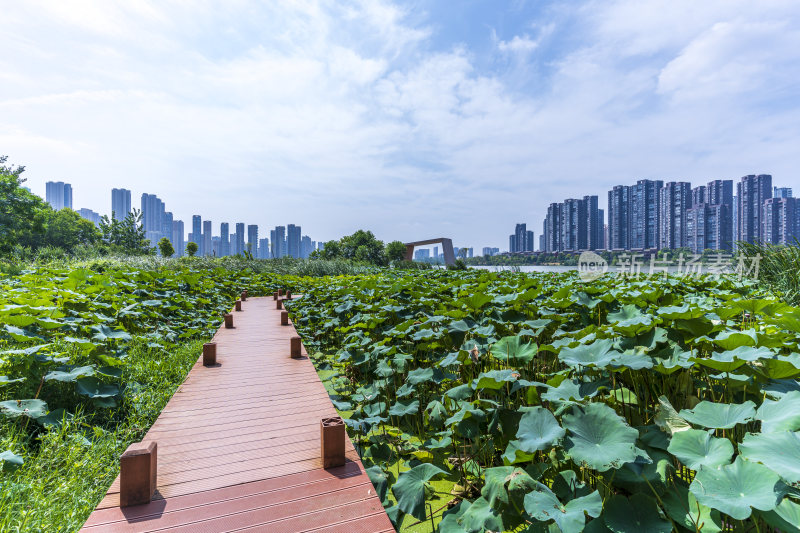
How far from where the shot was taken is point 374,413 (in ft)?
7.59

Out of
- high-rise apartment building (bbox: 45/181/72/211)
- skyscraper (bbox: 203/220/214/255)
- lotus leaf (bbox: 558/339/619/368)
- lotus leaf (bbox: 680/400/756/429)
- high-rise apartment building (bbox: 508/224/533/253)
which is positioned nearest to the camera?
lotus leaf (bbox: 680/400/756/429)

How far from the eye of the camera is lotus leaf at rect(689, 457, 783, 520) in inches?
31.6

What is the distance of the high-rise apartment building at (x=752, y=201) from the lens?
23938 mm

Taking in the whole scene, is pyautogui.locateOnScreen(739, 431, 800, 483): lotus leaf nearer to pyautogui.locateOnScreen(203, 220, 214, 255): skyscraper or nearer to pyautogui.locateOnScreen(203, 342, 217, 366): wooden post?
pyautogui.locateOnScreen(203, 342, 217, 366): wooden post

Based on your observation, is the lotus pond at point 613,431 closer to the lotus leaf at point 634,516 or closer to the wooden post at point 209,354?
the lotus leaf at point 634,516

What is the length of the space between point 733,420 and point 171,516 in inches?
89.5

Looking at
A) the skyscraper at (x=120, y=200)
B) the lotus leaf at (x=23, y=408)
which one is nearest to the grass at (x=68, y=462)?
the lotus leaf at (x=23, y=408)

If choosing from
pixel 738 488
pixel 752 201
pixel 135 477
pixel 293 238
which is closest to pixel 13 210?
pixel 135 477

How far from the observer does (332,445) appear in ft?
6.68

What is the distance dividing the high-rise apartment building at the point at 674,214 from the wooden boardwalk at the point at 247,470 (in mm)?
32351

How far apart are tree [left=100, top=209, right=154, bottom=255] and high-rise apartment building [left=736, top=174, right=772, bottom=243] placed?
171 ft

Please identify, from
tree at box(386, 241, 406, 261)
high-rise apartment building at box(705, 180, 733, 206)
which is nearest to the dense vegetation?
tree at box(386, 241, 406, 261)

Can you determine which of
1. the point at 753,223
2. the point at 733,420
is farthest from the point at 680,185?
the point at 733,420

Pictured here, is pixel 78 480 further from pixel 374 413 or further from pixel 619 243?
pixel 619 243
